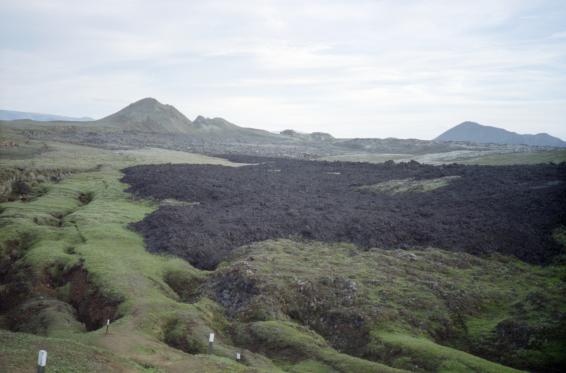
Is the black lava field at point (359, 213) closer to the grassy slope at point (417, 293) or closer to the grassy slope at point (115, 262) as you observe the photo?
the grassy slope at point (115, 262)

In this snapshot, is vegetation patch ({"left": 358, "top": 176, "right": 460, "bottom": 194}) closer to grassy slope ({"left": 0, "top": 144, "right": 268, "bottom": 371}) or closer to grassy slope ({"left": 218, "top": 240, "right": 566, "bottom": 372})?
grassy slope ({"left": 218, "top": 240, "right": 566, "bottom": 372})

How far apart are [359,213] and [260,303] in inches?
1105

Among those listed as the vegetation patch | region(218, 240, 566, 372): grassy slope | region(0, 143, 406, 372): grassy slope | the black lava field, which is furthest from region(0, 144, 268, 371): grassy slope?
the vegetation patch

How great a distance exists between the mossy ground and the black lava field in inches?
107

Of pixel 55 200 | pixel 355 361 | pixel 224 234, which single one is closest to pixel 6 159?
pixel 55 200

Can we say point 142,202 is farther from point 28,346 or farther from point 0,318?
point 28,346

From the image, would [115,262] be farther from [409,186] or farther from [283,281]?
[409,186]

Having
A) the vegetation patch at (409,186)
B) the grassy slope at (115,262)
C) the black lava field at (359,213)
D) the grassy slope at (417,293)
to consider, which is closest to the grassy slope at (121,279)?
the grassy slope at (115,262)

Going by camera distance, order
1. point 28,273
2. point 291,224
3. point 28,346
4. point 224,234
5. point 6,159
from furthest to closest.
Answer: point 6,159, point 291,224, point 224,234, point 28,273, point 28,346

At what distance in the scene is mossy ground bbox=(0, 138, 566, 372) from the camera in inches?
818

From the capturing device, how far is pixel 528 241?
42.1 m

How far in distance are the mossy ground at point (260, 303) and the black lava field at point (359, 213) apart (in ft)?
8.92

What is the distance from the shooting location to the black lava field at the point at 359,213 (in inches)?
1665

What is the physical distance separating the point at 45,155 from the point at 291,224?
74515 millimetres
